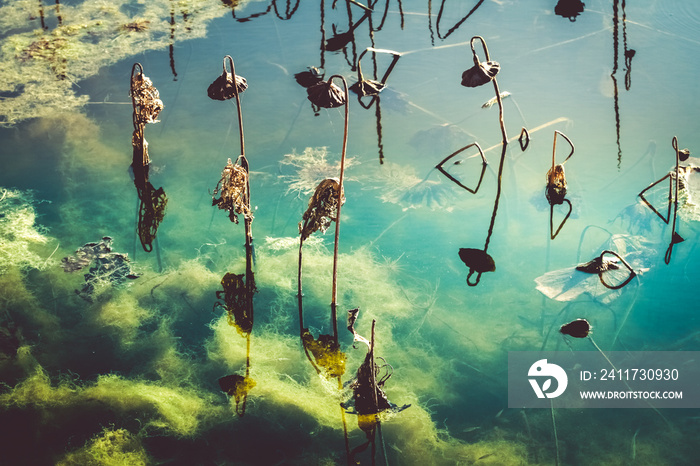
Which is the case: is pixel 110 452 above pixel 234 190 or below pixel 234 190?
below

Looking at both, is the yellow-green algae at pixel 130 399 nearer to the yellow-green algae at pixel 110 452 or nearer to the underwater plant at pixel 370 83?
the yellow-green algae at pixel 110 452

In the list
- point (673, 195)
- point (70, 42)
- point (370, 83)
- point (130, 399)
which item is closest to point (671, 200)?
point (673, 195)

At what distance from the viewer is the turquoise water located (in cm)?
224

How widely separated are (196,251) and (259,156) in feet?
2.54

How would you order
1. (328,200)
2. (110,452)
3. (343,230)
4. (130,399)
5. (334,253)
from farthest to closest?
(343,230) → (334,253) → (328,200) → (130,399) → (110,452)

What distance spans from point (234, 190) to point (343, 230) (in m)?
0.62

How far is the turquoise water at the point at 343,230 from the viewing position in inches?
88.3

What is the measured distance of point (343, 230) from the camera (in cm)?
303

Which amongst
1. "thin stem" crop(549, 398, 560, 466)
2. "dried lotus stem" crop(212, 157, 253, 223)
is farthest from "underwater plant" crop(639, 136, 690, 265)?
"dried lotus stem" crop(212, 157, 253, 223)

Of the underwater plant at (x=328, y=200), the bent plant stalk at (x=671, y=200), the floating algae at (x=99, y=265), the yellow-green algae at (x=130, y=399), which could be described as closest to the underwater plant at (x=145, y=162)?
the floating algae at (x=99, y=265)

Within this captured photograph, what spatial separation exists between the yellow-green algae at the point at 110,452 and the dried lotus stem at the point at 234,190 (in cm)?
101

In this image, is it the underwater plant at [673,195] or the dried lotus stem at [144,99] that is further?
the dried lotus stem at [144,99]

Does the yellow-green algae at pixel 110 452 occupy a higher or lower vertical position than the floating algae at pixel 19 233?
lower

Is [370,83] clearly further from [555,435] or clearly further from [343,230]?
[555,435]
